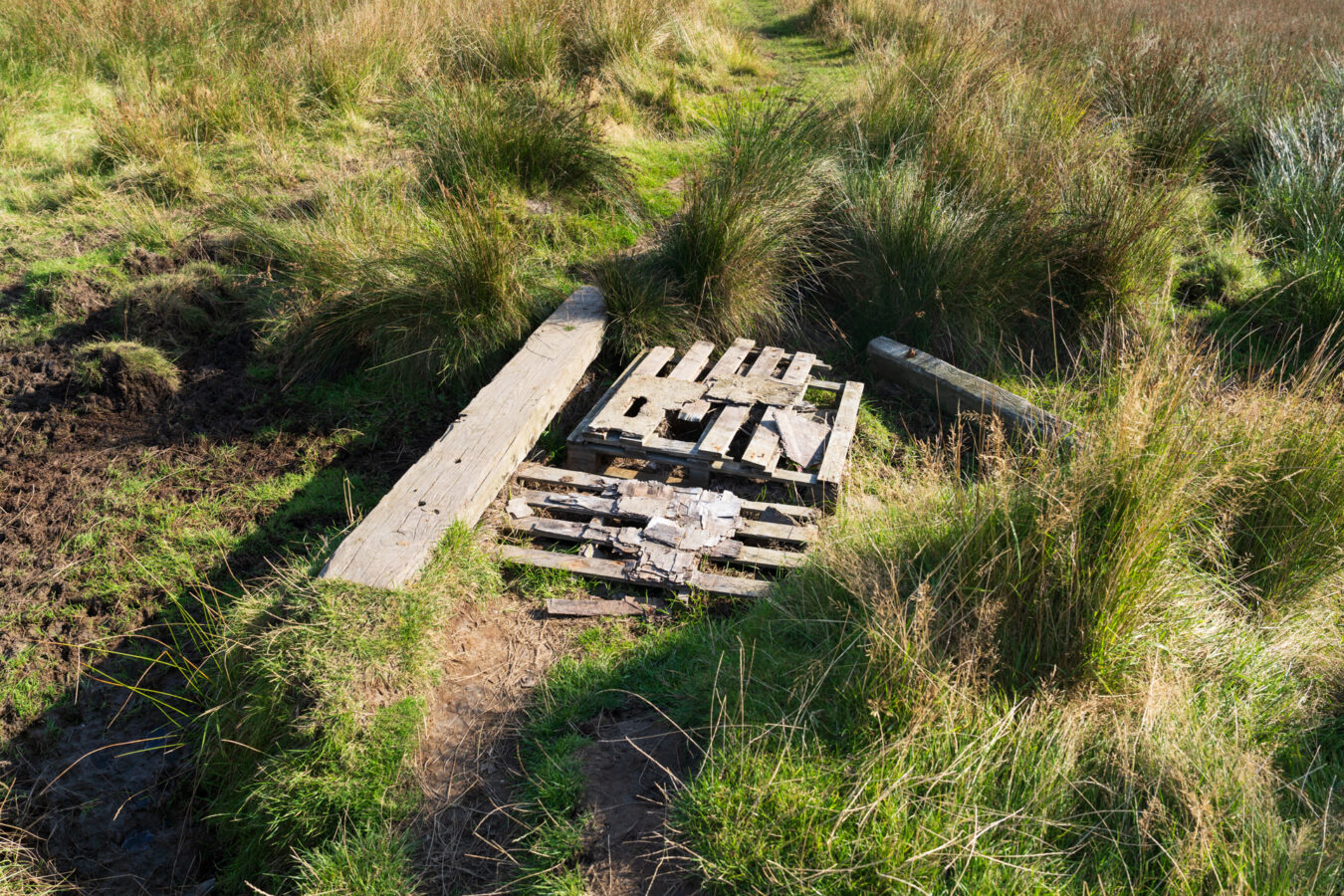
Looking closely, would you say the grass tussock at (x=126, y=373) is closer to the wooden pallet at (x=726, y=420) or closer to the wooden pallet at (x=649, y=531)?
the wooden pallet at (x=649, y=531)

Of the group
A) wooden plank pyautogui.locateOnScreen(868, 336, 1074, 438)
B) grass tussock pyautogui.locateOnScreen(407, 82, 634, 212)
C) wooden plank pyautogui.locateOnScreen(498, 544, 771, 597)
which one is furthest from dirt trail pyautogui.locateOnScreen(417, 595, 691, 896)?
grass tussock pyautogui.locateOnScreen(407, 82, 634, 212)

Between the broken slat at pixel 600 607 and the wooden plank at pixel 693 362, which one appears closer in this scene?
the broken slat at pixel 600 607

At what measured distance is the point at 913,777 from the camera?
2525 mm

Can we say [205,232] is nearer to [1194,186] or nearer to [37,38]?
[37,38]

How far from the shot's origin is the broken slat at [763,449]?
4.38 meters

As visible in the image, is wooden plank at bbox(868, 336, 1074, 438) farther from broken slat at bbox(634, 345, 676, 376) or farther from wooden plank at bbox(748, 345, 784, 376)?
broken slat at bbox(634, 345, 676, 376)

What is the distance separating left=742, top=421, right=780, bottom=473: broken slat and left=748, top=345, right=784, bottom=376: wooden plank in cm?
59

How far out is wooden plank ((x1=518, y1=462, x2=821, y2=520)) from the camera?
4164mm

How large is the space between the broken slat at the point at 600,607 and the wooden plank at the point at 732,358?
172cm

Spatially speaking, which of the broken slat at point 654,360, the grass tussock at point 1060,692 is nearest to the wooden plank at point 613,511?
the grass tussock at point 1060,692

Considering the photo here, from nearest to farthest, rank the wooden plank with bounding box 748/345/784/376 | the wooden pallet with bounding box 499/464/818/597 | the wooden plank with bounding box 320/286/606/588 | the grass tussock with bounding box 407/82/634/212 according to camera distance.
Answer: the wooden plank with bounding box 320/286/606/588 → the wooden pallet with bounding box 499/464/818/597 → the wooden plank with bounding box 748/345/784/376 → the grass tussock with bounding box 407/82/634/212

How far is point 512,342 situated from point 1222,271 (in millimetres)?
5412

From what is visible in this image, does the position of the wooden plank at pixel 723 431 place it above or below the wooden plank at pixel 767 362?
above

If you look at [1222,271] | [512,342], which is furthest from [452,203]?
[1222,271]
